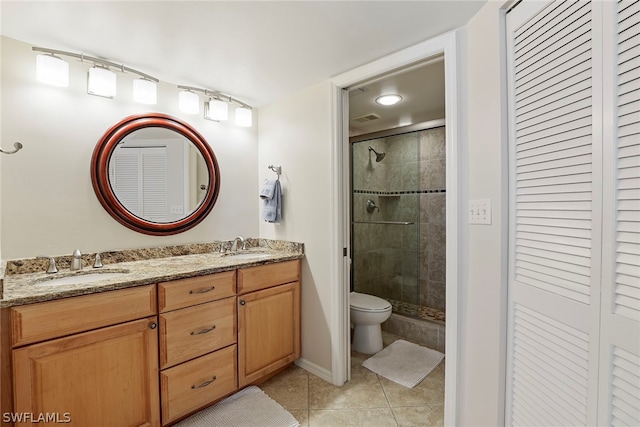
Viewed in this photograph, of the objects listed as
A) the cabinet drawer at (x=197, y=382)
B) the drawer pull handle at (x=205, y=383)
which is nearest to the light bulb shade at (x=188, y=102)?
the cabinet drawer at (x=197, y=382)

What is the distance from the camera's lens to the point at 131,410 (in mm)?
1428

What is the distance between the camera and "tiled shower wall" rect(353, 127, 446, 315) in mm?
3037

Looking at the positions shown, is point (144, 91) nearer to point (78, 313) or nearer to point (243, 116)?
point (243, 116)

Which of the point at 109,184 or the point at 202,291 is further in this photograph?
the point at 109,184

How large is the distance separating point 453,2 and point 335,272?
62.2 inches

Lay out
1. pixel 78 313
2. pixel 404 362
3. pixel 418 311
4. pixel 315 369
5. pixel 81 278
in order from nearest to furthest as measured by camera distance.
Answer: pixel 78 313 < pixel 81 278 < pixel 315 369 < pixel 404 362 < pixel 418 311

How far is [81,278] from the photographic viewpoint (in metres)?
1.61

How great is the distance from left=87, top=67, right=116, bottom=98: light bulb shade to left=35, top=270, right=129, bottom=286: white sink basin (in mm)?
1026

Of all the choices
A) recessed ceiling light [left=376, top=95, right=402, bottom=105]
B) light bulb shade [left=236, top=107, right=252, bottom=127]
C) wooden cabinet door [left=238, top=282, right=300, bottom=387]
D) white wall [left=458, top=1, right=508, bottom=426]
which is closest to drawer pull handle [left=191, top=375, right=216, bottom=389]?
wooden cabinet door [left=238, top=282, right=300, bottom=387]

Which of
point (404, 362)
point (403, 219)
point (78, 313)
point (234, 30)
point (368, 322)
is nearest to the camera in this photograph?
point (78, 313)

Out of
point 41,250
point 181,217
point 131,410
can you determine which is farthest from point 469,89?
point 41,250

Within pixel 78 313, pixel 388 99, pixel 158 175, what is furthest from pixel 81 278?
pixel 388 99

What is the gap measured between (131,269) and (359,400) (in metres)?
1.59

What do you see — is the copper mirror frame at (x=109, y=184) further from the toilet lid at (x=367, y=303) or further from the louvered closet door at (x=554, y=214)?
the louvered closet door at (x=554, y=214)
